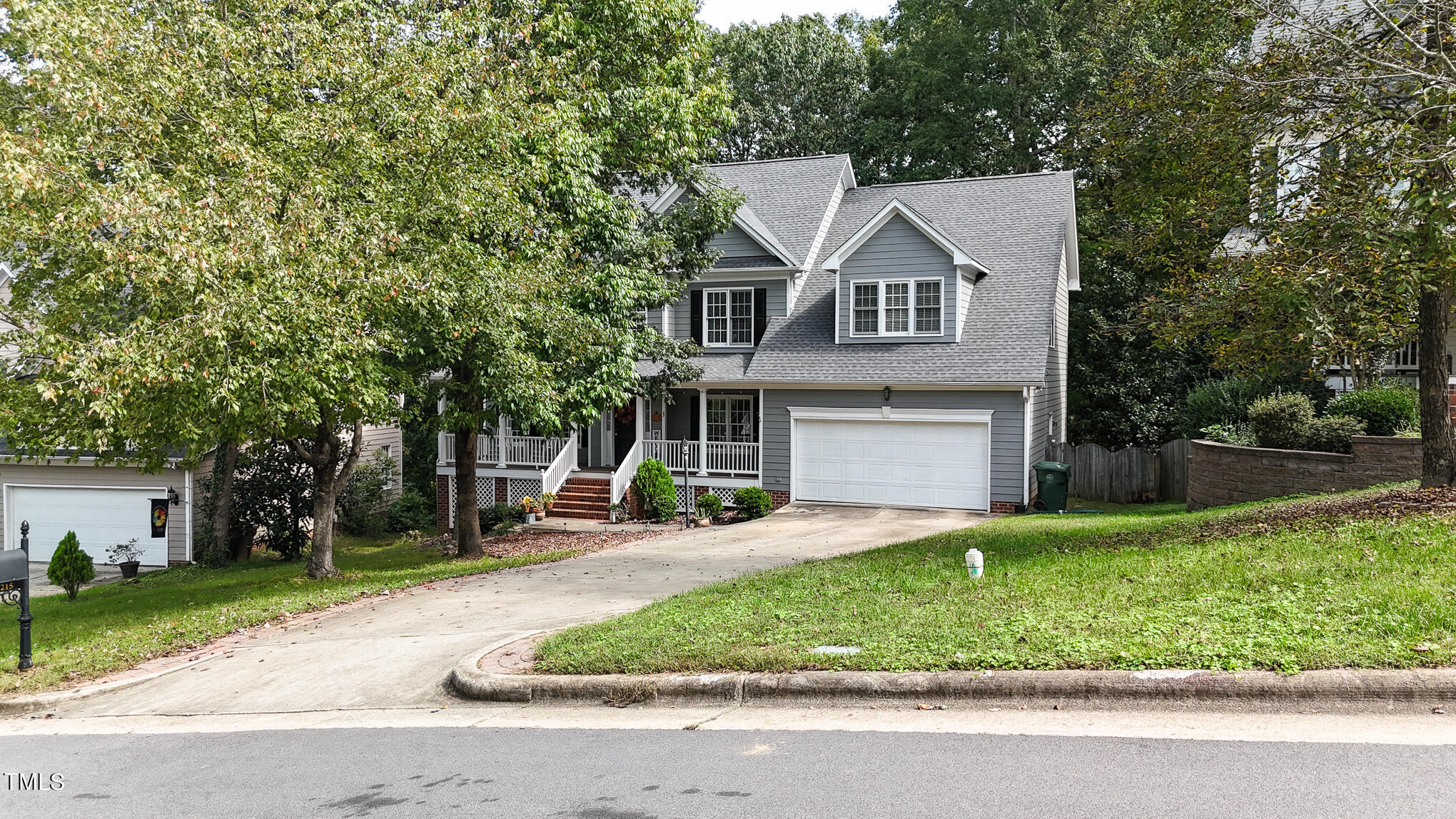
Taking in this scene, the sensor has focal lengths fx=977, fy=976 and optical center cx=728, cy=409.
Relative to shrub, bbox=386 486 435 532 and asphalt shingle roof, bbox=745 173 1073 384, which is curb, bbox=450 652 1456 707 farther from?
shrub, bbox=386 486 435 532

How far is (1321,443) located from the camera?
16703 millimetres

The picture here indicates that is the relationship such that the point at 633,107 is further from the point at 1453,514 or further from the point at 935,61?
the point at 935,61

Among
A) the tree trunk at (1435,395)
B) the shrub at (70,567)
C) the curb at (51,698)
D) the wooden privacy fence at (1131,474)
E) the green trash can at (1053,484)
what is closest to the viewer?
the curb at (51,698)

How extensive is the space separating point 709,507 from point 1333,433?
12398 millimetres

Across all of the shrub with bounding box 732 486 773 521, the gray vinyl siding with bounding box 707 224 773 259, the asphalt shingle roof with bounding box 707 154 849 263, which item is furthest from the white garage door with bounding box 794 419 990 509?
the asphalt shingle roof with bounding box 707 154 849 263

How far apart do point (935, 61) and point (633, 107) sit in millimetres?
22993

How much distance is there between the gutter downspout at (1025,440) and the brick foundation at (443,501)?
46.9 feet

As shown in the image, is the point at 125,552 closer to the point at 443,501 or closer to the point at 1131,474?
the point at 443,501

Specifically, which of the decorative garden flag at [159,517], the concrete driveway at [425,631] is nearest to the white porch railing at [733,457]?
the concrete driveway at [425,631]

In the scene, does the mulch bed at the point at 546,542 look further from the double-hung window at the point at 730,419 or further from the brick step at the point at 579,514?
the double-hung window at the point at 730,419

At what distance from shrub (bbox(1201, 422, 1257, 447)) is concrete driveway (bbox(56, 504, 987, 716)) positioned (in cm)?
703

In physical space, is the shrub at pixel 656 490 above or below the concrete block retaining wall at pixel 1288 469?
below

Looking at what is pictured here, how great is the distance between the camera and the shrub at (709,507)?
22.5 m

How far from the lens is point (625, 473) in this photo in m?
23.4
